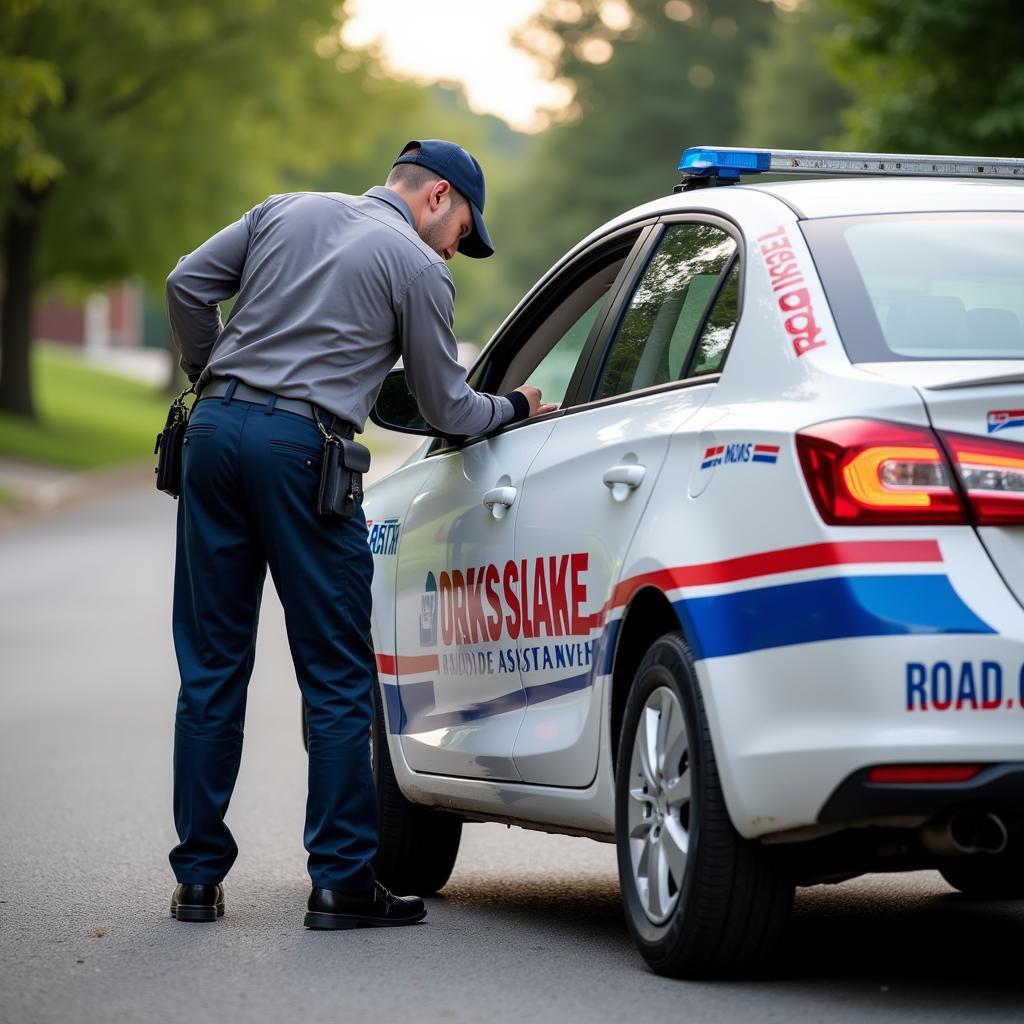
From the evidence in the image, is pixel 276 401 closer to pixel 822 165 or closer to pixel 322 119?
pixel 822 165

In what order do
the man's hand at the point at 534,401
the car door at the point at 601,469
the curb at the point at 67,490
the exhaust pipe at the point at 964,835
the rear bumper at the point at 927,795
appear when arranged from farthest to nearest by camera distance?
the curb at the point at 67,490
the man's hand at the point at 534,401
the car door at the point at 601,469
the exhaust pipe at the point at 964,835
the rear bumper at the point at 927,795

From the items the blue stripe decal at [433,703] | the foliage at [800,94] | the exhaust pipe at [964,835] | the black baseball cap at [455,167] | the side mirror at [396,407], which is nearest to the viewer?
the exhaust pipe at [964,835]

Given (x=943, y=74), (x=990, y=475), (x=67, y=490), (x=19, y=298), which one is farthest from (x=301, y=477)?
(x=19, y=298)

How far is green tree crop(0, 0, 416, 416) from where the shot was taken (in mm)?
34469

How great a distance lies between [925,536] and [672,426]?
804mm

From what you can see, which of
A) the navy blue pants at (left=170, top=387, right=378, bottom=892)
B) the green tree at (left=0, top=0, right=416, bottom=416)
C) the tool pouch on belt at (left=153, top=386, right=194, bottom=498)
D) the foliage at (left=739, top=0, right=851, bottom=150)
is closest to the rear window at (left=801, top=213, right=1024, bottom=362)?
the navy blue pants at (left=170, top=387, right=378, bottom=892)

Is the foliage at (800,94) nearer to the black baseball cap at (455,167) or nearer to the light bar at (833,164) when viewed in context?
the black baseball cap at (455,167)

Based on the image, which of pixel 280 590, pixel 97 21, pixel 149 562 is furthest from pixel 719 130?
pixel 280 590

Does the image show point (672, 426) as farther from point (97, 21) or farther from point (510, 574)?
point (97, 21)

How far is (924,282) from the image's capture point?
4625 mm

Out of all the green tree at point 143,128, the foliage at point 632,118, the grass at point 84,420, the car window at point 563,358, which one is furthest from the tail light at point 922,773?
the foliage at point 632,118

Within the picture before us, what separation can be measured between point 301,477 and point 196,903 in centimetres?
114

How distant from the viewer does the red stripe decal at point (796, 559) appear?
4.06m

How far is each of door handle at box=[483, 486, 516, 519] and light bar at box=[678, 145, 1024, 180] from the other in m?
0.90
